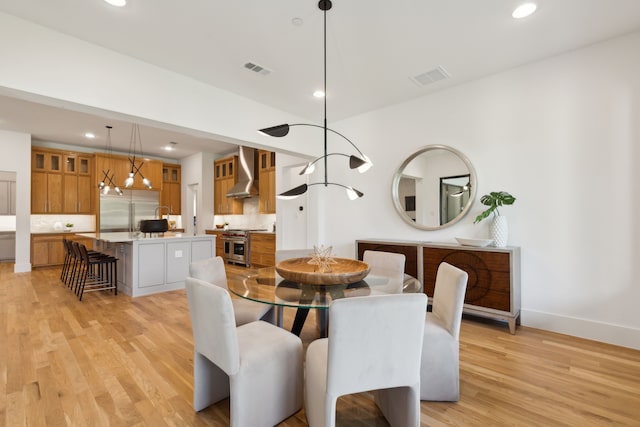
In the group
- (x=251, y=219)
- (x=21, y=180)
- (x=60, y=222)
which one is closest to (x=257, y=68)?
(x=251, y=219)

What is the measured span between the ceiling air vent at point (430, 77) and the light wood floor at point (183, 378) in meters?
2.76

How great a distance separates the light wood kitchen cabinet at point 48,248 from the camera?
6.68 meters

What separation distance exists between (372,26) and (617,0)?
71.2 inches

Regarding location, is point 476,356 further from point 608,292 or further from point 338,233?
point 338,233

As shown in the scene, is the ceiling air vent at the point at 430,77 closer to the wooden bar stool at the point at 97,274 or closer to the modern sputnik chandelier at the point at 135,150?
the modern sputnik chandelier at the point at 135,150

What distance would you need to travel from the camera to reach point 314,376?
1599mm

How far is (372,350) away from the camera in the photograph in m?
1.40

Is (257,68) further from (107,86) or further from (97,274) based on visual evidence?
(97,274)

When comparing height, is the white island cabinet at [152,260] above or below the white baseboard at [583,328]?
above

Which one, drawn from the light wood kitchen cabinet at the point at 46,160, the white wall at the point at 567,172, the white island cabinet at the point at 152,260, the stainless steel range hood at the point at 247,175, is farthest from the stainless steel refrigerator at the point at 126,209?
the white wall at the point at 567,172

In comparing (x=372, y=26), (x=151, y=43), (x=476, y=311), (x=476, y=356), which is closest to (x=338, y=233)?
(x=476, y=311)

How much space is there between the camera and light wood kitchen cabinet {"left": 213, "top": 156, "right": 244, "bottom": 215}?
25.6ft

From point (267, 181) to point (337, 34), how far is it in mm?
4466

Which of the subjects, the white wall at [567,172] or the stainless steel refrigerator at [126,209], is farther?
the stainless steel refrigerator at [126,209]
